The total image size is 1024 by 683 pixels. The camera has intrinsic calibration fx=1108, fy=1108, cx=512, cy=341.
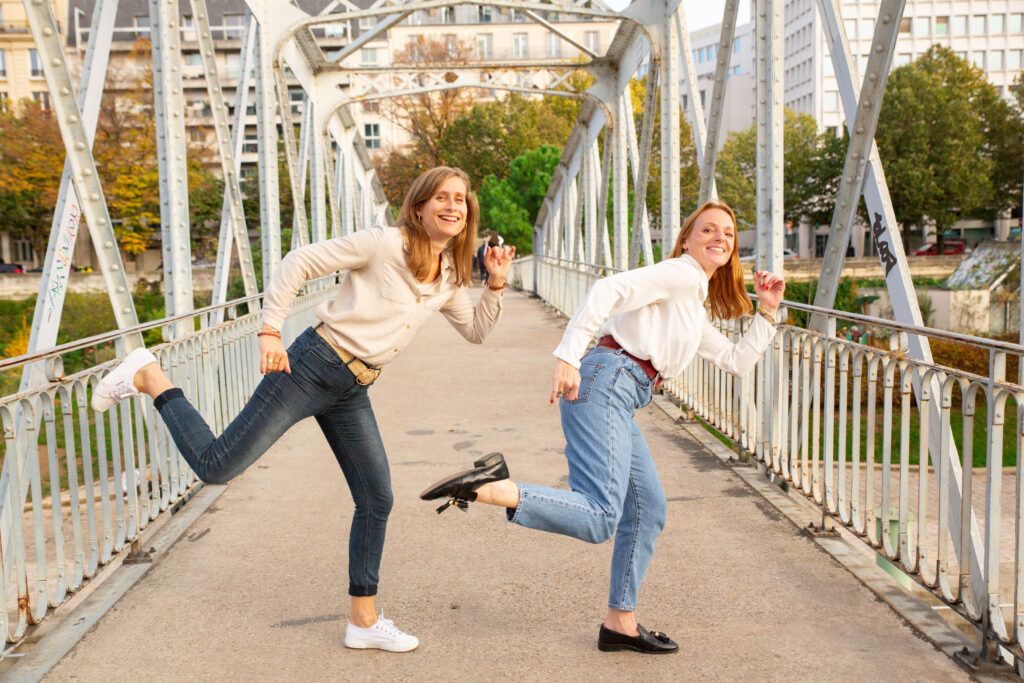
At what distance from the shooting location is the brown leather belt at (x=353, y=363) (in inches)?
143

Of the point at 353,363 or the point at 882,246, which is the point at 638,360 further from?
the point at 882,246

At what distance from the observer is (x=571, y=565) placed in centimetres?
479

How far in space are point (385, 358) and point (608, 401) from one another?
789 mm

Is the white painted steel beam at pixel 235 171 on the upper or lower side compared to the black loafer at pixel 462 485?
upper

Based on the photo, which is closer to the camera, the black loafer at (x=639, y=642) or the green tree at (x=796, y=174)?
the black loafer at (x=639, y=642)

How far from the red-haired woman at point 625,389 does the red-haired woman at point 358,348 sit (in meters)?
0.57

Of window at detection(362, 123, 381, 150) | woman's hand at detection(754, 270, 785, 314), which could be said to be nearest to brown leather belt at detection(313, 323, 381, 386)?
woman's hand at detection(754, 270, 785, 314)

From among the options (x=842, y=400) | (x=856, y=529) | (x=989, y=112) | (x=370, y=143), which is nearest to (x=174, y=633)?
(x=856, y=529)

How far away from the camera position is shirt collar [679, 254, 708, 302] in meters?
3.62

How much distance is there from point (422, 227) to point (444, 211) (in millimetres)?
102

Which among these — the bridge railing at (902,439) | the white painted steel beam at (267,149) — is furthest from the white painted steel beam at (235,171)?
the bridge railing at (902,439)

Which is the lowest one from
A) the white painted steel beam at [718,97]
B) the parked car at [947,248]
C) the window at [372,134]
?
the parked car at [947,248]

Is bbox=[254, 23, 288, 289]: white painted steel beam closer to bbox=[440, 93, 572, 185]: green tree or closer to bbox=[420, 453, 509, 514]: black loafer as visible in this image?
bbox=[420, 453, 509, 514]: black loafer

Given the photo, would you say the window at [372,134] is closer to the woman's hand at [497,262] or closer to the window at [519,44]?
the window at [519,44]
